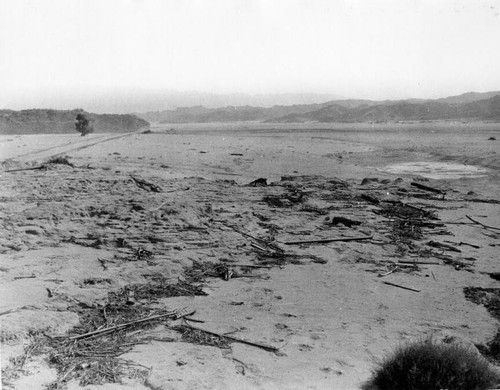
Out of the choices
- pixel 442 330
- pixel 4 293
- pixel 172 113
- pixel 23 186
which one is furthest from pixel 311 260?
pixel 172 113

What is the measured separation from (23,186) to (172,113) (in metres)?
185

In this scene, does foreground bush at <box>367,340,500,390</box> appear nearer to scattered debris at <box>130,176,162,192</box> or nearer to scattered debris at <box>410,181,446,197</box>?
scattered debris at <box>130,176,162,192</box>

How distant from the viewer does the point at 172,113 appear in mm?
191250

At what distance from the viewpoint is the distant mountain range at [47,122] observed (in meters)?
53.6

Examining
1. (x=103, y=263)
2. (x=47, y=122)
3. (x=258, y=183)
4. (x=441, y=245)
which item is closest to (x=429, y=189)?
(x=258, y=183)

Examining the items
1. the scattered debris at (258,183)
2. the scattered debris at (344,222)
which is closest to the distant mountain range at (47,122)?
the scattered debris at (258,183)

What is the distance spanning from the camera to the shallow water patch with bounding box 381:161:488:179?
1808 centimetres

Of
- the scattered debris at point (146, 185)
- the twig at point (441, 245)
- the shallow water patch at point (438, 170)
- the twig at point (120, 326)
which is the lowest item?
the twig at point (441, 245)

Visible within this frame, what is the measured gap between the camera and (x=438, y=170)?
19828 millimetres

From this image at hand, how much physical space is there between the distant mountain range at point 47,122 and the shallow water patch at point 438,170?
4480cm

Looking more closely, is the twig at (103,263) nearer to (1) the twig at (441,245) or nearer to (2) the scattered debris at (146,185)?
(2) the scattered debris at (146,185)

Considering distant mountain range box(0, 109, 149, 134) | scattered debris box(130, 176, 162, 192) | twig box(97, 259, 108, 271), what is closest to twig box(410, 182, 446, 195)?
scattered debris box(130, 176, 162, 192)

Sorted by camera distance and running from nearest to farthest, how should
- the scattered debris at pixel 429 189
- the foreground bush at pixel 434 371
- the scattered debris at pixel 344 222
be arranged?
1. the foreground bush at pixel 434 371
2. the scattered debris at pixel 344 222
3. the scattered debris at pixel 429 189

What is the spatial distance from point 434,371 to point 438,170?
17.8 m
